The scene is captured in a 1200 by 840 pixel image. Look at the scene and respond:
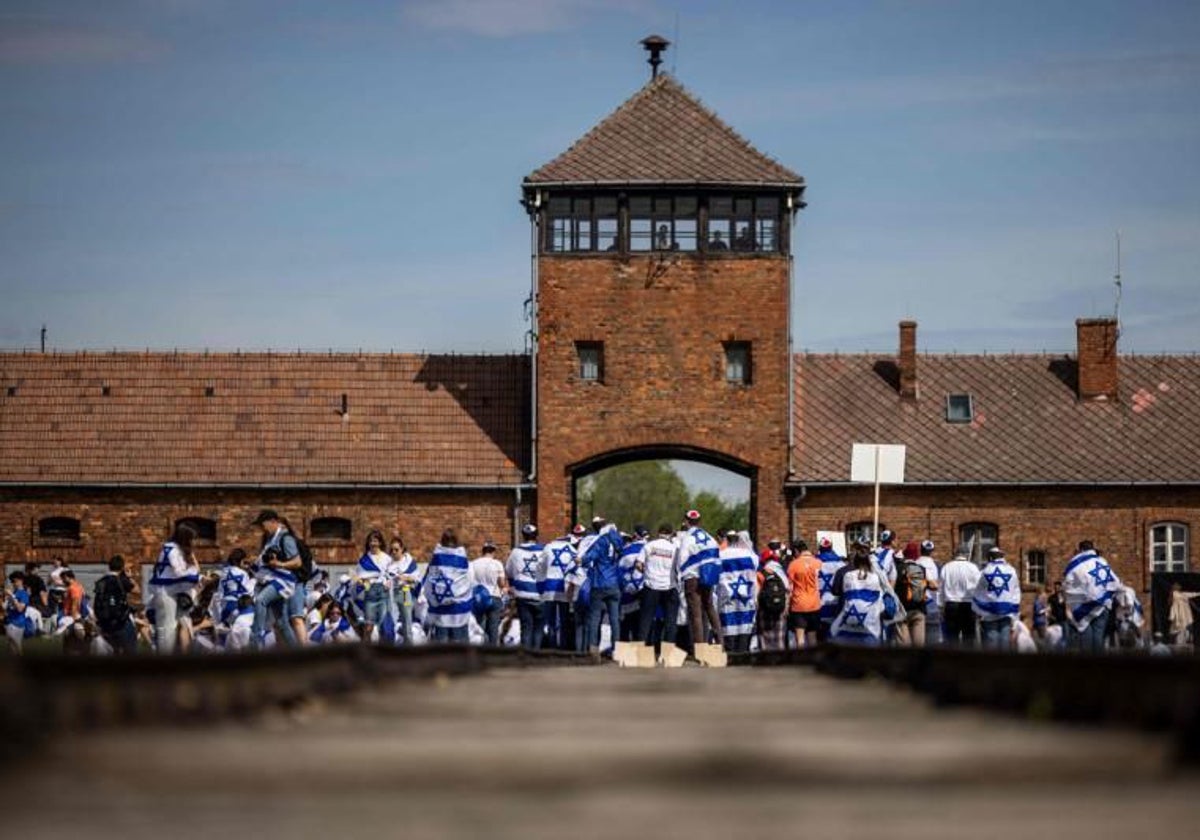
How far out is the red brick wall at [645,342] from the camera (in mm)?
56438

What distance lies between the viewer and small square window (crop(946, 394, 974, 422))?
61.9 meters

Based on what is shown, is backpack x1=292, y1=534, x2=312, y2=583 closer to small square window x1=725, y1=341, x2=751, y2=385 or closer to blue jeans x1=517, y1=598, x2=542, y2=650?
blue jeans x1=517, y1=598, x2=542, y2=650

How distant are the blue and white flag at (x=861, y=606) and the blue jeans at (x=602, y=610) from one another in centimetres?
364

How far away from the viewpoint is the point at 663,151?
5666cm

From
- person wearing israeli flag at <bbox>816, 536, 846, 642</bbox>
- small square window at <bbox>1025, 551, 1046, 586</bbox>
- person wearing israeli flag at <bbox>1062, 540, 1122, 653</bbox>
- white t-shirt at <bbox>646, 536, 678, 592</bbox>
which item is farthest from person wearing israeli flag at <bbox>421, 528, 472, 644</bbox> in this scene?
small square window at <bbox>1025, 551, 1046, 586</bbox>

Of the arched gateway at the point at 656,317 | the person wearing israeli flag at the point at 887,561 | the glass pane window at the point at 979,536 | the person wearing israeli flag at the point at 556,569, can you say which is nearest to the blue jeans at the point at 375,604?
the person wearing israeli flag at the point at 556,569

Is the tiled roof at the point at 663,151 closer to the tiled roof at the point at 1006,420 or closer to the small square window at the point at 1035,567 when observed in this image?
the tiled roof at the point at 1006,420

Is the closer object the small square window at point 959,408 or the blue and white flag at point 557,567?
the blue and white flag at point 557,567

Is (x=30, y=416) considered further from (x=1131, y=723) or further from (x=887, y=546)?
(x=1131, y=723)

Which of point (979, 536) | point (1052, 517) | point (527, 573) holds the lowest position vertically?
point (527, 573)

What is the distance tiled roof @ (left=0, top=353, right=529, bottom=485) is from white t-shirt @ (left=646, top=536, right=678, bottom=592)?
79.6ft

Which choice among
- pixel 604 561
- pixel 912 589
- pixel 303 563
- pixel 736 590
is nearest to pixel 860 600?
pixel 912 589

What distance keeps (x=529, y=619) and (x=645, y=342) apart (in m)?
23.7

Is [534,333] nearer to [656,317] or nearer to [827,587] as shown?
[656,317]
